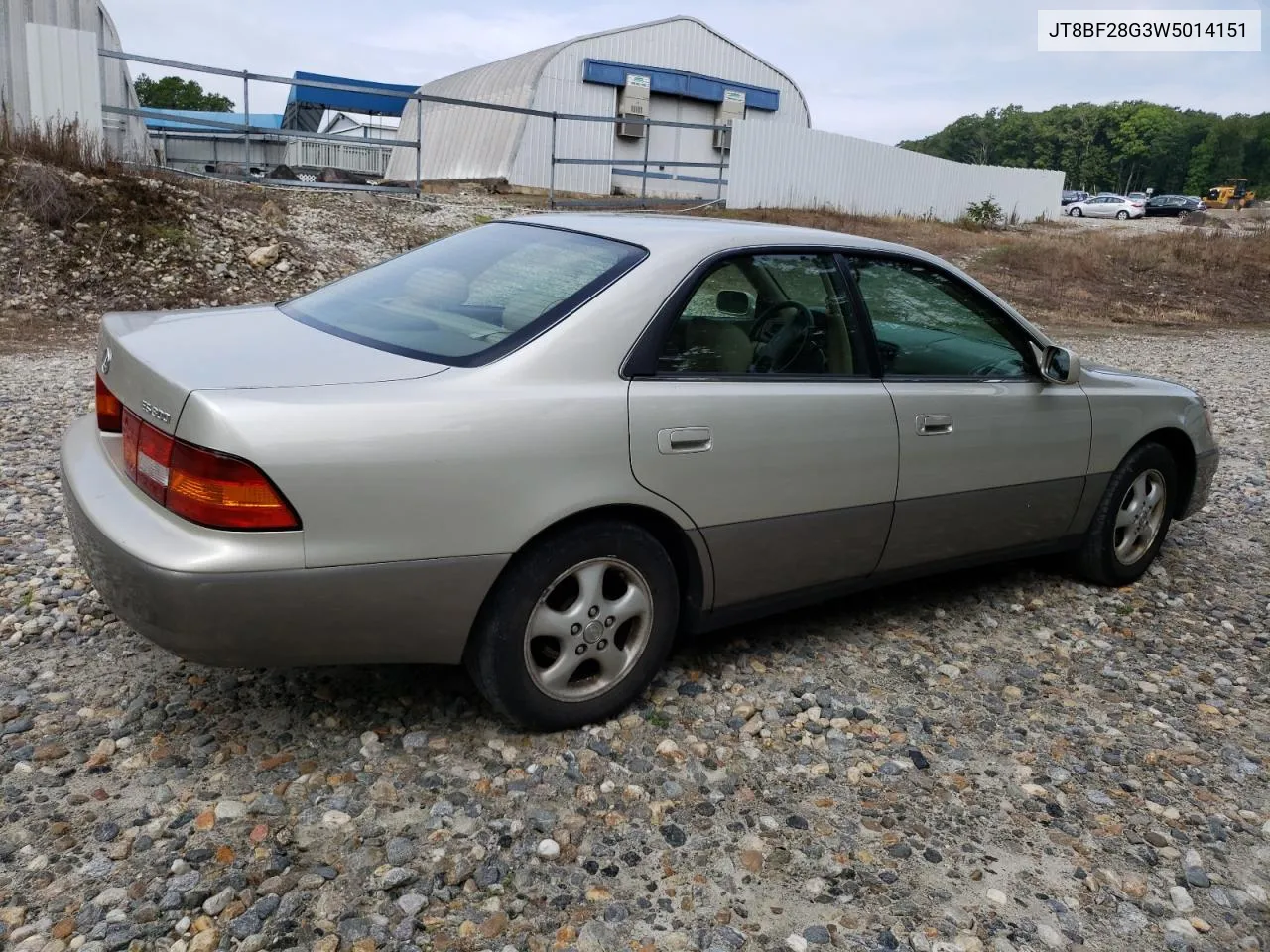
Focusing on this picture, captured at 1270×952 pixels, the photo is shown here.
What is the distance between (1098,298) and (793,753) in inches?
695

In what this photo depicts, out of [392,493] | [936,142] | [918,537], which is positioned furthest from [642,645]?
[936,142]

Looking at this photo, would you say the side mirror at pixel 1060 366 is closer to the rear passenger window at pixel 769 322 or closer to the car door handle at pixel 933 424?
the car door handle at pixel 933 424

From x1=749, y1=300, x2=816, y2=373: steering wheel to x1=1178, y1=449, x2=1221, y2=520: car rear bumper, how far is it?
2498mm

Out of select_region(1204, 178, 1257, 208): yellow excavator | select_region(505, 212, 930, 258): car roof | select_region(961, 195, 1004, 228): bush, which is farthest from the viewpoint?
select_region(1204, 178, 1257, 208): yellow excavator

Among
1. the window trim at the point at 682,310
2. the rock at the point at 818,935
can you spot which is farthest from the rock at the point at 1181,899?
the window trim at the point at 682,310

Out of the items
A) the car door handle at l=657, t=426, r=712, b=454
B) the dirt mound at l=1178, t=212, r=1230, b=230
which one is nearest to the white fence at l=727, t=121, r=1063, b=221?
A: the dirt mound at l=1178, t=212, r=1230, b=230

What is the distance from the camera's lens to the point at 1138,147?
389 ft

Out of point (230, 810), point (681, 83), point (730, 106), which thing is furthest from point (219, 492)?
point (730, 106)

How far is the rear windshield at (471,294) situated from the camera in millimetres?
3109

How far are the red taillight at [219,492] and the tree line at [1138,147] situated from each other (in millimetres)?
118541

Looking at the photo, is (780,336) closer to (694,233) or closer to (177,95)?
(694,233)

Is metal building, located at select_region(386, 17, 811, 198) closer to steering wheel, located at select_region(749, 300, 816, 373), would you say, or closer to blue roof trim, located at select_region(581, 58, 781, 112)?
blue roof trim, located at select_region(581, 58, 781, 112)

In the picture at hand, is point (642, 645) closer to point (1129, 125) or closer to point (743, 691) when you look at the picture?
point (743, 691)

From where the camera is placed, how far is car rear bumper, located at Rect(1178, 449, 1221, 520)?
5.05m
